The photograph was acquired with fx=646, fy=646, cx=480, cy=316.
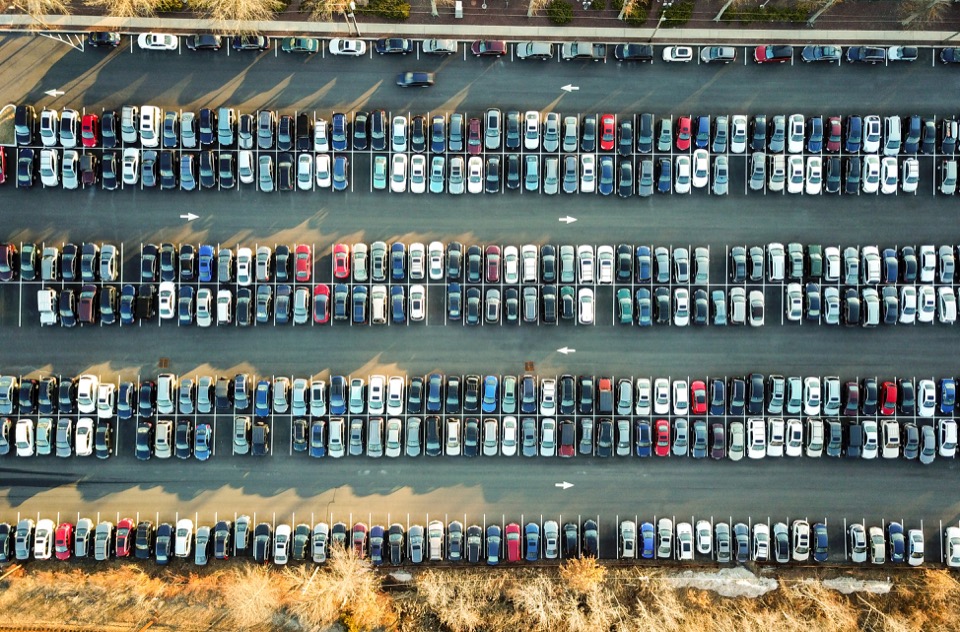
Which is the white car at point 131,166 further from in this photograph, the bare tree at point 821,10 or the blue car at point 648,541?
the bare tree at point 821,10

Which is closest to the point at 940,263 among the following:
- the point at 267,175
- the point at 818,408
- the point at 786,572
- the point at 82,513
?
the point at 818,408

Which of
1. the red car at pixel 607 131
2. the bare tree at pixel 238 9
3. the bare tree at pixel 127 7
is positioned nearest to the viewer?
the bare tree at pixel 238 9

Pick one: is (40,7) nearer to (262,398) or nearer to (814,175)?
(262,398)

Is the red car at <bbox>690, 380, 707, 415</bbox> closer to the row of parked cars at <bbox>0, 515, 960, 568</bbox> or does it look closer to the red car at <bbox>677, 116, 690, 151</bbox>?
the row of parked cars at <bbox>0, 515, 960, 568</bbox>

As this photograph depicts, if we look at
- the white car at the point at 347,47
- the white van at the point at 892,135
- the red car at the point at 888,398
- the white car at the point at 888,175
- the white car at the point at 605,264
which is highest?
the white car at the point at 347,47

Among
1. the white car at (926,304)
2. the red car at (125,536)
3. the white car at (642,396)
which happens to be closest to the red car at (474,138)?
the white car at (642,396)

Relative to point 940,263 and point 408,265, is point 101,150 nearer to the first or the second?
point 408,265

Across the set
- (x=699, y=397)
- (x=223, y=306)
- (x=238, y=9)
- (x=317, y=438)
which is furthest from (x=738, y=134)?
(x=223, y=306)
